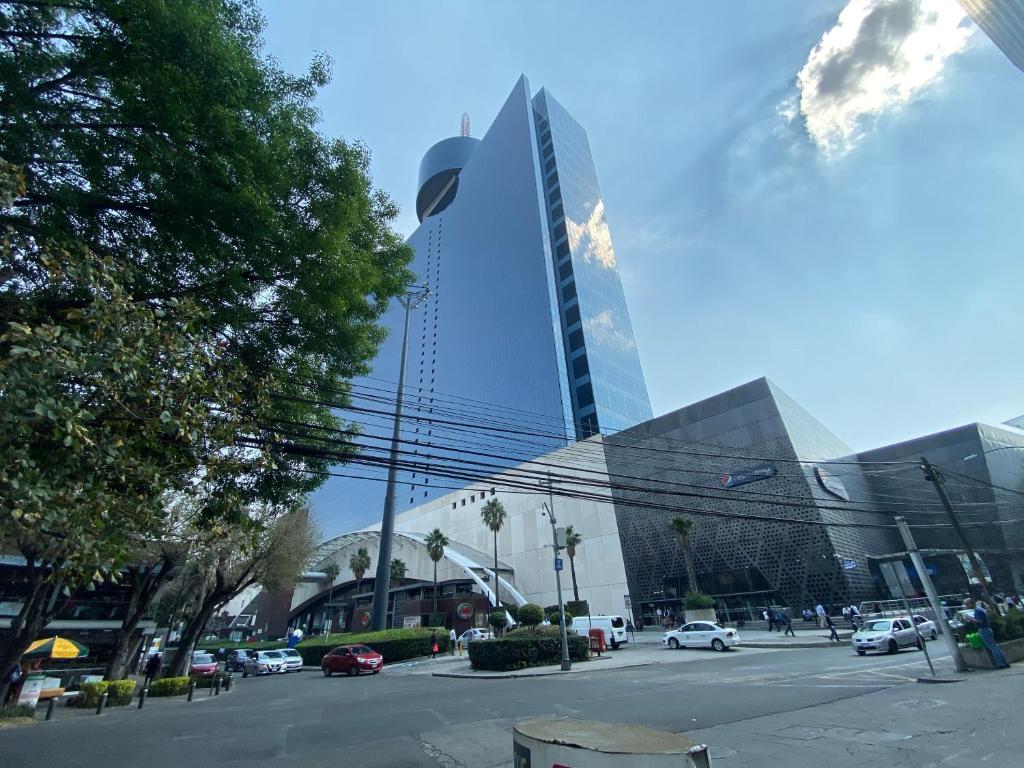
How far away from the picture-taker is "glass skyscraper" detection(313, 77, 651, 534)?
79125 millimetres

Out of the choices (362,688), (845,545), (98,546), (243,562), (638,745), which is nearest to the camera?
(638,745)

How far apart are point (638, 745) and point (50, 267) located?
658 cm

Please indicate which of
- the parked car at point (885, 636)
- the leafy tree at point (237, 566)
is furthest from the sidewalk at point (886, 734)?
the leafy tree at point (237, 566)

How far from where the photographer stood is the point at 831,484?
1881 inches

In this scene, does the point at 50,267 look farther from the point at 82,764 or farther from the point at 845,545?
the point at 845,545

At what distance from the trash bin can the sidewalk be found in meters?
4.99

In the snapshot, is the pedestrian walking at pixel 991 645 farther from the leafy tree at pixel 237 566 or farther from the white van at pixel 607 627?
the leafy tree at pixel 237 566

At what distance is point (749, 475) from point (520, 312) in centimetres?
5137

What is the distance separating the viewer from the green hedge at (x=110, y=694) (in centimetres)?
1809

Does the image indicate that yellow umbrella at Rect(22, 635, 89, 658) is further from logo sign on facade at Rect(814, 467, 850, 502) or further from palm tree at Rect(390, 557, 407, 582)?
logo sign on facade at Rect(814, 467, 850, 502)

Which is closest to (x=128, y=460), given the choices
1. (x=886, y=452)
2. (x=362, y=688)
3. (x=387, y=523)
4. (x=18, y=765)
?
(x=18, y=765)

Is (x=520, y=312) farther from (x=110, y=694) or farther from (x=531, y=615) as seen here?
(x=110, y=694)

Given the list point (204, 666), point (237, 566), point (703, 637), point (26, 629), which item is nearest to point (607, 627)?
point (703, 637)

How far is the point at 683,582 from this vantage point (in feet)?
164
